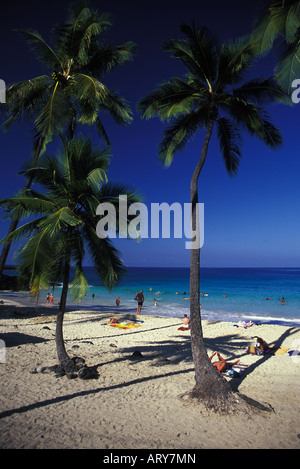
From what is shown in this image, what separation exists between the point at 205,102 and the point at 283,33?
7.13 ft

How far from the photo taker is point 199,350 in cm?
650

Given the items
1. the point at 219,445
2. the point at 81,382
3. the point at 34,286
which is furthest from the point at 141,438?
the point at 34,286

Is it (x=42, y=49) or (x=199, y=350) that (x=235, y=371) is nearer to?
(x=199, y=350)

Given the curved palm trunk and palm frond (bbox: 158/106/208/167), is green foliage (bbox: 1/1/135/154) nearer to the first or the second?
palm frond (bbox: 158/106/208/167)

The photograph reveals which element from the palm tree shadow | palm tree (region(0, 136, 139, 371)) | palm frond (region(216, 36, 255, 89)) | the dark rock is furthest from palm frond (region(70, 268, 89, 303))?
palm frond (region(216, 36, 255, 89))

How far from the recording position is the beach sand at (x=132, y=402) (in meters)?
4.70

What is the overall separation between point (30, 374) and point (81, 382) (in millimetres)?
1546

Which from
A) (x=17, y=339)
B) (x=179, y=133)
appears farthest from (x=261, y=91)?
(x=17, y=339)

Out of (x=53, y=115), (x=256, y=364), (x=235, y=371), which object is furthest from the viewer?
(x=256, y=364)

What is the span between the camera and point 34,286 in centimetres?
643

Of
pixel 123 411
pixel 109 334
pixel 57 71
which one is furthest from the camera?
pixel 109 334

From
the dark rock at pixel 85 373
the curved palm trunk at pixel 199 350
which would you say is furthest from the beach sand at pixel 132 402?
the curved palm trunk at pixel 199 350

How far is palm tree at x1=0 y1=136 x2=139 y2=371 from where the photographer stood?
22.5ft
